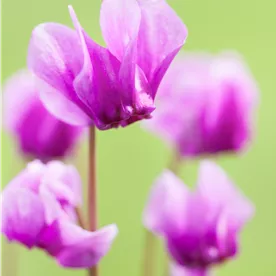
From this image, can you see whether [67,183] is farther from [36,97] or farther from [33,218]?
[36,97]

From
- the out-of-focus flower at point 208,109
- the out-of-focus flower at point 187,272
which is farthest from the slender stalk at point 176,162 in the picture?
the out-of-focus flower at point 187,272

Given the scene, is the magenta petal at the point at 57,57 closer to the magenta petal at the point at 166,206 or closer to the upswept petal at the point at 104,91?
the upswept petal at the point at 104,91

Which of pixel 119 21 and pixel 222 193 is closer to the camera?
pixel 119 21

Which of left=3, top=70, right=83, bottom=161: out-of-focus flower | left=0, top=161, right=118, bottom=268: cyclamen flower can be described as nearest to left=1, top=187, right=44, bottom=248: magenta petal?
left=0, top=161, right=118, bottom=268: cyclamen flower

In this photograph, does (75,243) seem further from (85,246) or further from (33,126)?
(33,126)

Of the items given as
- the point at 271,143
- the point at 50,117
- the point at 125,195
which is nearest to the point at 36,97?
the point at 50,117

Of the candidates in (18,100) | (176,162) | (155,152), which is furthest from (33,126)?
(155,152)
